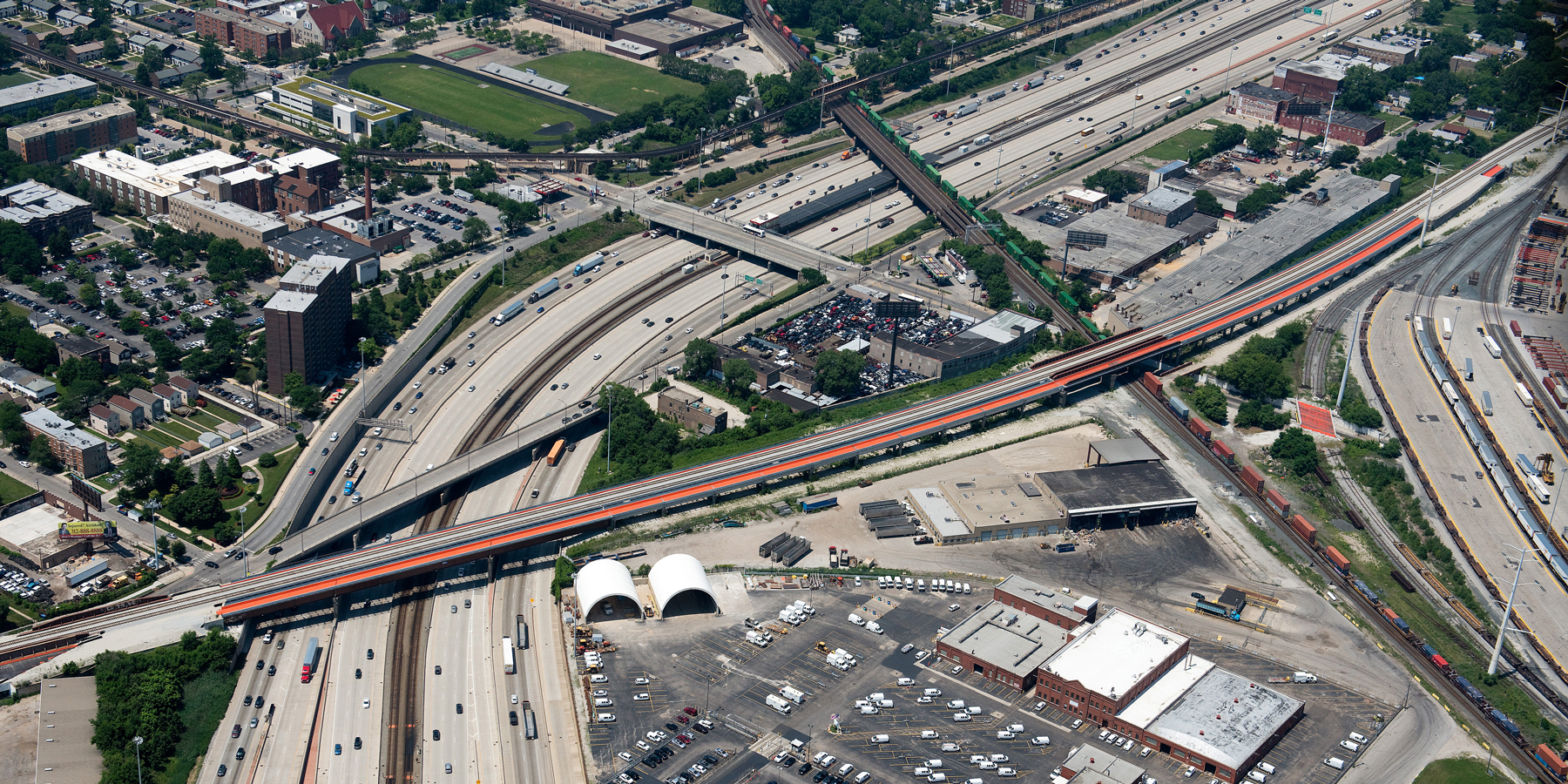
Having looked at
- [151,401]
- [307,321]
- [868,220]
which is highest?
[307,321]

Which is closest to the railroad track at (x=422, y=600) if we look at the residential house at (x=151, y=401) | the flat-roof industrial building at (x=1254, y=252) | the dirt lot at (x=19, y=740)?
the dirt lot at (x=19, y=740)

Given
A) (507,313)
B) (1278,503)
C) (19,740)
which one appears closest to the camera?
(19,740)

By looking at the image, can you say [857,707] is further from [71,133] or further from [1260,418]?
[71,133]

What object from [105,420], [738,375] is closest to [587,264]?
[738,375]

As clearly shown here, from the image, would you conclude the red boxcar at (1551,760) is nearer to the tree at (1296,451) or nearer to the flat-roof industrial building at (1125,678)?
the flat-roof industrial building at (1125,678)

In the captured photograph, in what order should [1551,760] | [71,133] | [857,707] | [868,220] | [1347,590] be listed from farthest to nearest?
[868,220], [71,133], [1347,590], [857,707], [1551,760]

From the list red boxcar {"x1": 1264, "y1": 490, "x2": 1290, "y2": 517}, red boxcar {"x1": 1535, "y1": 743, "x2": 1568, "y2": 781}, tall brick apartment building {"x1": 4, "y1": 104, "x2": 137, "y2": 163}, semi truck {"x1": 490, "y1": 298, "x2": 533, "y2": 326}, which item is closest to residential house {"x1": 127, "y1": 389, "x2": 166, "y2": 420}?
semi truck {"x1": 490, "y1": 298, "x2": 533, "y2": 326}

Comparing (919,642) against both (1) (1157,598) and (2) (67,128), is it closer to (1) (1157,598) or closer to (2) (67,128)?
(1) (1157,598)
